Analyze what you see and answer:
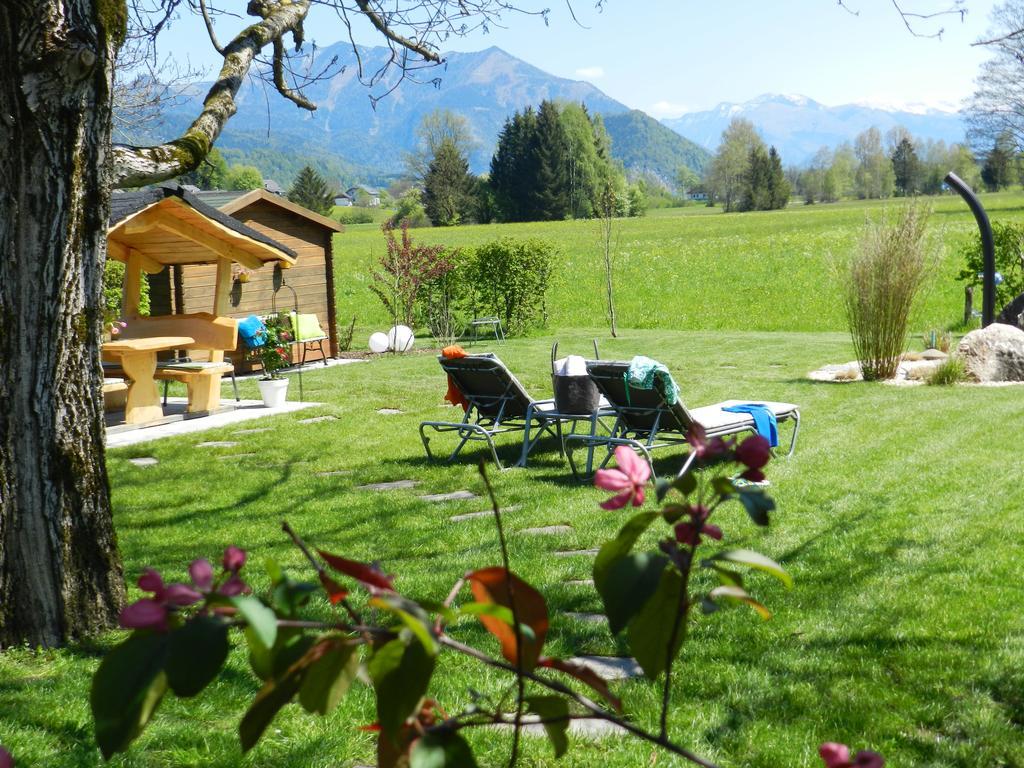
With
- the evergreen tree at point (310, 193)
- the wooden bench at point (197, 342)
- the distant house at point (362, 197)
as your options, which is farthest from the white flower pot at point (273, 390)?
the distant house at point (362, 197)

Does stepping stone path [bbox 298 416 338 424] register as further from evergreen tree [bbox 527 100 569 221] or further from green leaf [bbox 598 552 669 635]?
evergreen tree [bbox 527 100 569 221]

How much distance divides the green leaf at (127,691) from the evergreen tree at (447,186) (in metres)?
67.3

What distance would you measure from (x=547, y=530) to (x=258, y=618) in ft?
17.2

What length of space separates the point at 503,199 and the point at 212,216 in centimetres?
6354

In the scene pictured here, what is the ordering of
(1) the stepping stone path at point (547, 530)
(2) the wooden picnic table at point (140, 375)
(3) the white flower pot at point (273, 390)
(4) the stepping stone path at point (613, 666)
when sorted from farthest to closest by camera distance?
(3) the white flower pot at point (273, 390), (2) the wooden picnic table at point (140, 375), (1) the stepping stone path at point (547, 530), (4) the stepping stone path at point (613, 666)

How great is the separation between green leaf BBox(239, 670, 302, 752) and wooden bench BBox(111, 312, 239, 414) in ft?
34.7

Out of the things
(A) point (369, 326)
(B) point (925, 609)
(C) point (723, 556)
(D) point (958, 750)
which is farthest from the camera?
(A) point (369, 326)

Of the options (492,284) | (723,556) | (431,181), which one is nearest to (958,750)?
(723,556)

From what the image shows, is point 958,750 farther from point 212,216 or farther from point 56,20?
point 212,216

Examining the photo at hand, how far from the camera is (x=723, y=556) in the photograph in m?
0.98

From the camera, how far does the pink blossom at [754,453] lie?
0.99 m

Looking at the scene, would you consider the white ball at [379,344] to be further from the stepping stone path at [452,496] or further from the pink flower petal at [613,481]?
the pink flower petal at [613,481]

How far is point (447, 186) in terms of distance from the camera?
69.9 meters

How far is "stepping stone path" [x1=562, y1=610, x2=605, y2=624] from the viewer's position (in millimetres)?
4215
